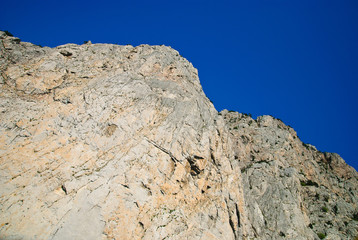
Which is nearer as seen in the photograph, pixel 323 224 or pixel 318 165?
pixel 323 224

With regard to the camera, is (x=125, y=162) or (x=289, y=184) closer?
(x=125, y=162)

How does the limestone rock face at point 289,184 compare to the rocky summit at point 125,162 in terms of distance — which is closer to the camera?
the rocky summit at point 125,162

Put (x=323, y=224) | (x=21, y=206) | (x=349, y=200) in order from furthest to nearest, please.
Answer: (x=349, y=200) < (x=323, y=224) < (x=21, y=206)

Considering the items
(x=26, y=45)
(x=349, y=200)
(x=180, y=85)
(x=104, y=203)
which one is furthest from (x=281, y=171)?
(x=26, y=45)

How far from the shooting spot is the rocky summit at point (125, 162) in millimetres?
20047

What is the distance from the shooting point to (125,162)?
77.3 ft

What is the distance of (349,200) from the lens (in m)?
45.6

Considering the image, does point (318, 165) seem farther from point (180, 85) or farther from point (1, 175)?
point (1, 175)

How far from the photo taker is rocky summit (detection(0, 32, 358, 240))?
65.8 ft

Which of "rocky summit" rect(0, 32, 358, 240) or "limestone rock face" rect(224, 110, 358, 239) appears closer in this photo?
"rocky summit" rect(0, 32, 358, 240)

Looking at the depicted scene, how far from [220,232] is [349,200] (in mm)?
36046

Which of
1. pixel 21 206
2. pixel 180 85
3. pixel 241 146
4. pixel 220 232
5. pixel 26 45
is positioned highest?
pixel 241 146

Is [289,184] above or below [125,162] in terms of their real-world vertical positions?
above

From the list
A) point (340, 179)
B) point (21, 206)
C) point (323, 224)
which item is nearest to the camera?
point (21, 206)
